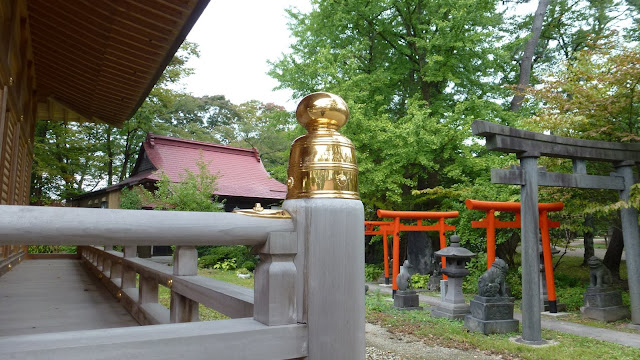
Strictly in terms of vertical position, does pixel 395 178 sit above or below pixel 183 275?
above

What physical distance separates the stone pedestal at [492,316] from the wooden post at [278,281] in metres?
6.15

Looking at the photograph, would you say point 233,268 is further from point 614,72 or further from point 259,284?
point 259,284

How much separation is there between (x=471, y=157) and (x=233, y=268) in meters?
8.56

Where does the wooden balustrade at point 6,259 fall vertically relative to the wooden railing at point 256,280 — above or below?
below

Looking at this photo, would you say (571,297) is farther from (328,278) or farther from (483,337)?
(328,278)

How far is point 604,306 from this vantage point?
24.6 feet

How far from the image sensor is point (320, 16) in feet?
44.3

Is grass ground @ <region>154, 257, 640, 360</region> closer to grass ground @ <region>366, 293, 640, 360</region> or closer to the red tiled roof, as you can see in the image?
grass ground @ <region>366, 293, 640, 360</region>

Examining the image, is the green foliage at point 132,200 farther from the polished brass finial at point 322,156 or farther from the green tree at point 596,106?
the polished brass finial at point 322,156

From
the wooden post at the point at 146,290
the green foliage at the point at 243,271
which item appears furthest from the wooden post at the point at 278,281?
the green foliage at the point at 243,271

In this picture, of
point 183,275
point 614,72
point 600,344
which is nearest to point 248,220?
point 183,275

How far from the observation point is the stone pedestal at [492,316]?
638 centimetres

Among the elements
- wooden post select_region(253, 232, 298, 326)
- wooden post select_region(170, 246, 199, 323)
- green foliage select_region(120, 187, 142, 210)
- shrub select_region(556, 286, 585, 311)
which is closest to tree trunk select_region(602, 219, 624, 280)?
shrub select_region(556, 286, 585, 311)

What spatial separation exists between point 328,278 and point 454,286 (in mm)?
7203
